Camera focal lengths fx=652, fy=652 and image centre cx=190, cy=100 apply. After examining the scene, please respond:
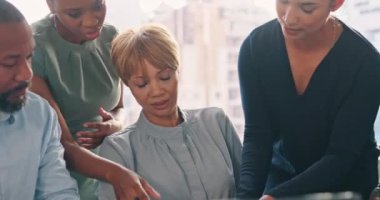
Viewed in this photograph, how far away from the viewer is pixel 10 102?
139 cm

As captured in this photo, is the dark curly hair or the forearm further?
the forearm

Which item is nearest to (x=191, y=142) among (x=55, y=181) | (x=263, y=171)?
(x=263, y=171)

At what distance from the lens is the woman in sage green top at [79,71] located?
5.32 feet

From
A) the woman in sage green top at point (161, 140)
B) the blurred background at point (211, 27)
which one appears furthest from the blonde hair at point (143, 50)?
the blurred background at point (211, 27)

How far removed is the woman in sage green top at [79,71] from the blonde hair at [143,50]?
0.10 metres

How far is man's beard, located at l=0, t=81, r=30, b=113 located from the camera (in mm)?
1382

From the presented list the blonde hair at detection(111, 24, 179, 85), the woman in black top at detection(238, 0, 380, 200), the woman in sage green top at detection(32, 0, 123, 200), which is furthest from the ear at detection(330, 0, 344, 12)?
the woman in sage green top at detection(32, 0, 123, 200)

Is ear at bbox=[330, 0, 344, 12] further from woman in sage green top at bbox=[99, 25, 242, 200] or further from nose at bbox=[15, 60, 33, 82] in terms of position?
nose at bbox=[15, 60, 33, 82]

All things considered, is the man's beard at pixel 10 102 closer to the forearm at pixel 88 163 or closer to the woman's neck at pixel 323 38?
the forearm at pixel 88 163

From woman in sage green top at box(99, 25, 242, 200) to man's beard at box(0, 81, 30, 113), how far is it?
0.80 feet

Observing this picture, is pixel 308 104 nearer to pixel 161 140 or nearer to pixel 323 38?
pixel 323 38

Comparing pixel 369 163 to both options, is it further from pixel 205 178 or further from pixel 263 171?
pixel 205 178

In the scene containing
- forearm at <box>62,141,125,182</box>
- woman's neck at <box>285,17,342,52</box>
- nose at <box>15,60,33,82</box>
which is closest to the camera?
nose at <box>15,60,33,82</box>

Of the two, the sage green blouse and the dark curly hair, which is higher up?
the dark curly hair
